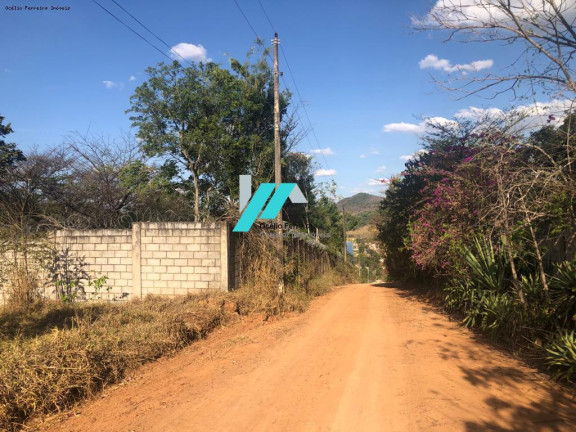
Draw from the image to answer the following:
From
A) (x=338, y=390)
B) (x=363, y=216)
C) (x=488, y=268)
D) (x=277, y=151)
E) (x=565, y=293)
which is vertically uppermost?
(x=363, y=216)

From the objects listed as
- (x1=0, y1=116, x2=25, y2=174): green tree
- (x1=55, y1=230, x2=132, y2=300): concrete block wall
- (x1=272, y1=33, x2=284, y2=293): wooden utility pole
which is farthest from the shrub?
(x1=0, y1=116, x2=25, y2=174): green tree

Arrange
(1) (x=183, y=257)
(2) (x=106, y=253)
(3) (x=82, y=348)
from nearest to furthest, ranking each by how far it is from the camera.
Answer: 1. (3) (x=82, y=348)
2. (1) (x=183, y=257)
3. (2) (x=106, y=253)

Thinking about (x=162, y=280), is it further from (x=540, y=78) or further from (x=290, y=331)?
(x=540, y=78)

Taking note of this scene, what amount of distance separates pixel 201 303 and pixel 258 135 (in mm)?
11263

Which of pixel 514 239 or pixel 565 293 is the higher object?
pixel 514 239

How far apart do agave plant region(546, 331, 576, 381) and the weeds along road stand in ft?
0.70

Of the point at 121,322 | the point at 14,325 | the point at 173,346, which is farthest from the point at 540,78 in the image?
the point at 14,325

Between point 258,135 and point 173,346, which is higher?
point 258,135

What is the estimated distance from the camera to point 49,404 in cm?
425

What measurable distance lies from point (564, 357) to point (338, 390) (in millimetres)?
2557

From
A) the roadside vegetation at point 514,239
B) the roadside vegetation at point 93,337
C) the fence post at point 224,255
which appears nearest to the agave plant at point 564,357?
the roadside vegetation at point 514,239

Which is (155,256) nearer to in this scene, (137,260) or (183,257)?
(137,260)

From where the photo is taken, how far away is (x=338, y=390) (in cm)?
445

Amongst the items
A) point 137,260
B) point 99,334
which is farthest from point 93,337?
point 137,260
